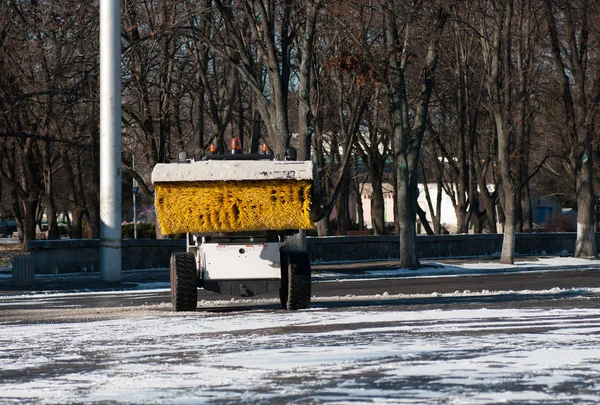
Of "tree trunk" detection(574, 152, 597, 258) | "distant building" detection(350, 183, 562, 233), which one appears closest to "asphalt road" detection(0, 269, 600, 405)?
"tree trunk" detection(574, 152, 597, 258)

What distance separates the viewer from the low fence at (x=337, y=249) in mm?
33062

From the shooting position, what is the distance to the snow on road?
9711 millimetres

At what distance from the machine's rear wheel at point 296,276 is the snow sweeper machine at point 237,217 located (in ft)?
0.05

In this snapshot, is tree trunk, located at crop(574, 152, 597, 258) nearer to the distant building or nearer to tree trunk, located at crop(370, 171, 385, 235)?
tree trunk, located at crop(370, 171, 385, 235)

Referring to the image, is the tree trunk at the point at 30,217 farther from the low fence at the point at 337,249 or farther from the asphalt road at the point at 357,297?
the asphalt road at the point at 357,297

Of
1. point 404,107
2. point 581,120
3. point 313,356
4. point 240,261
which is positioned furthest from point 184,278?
point 581,120

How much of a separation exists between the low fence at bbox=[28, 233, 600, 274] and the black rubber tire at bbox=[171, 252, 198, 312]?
544 inches

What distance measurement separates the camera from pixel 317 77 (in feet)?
152

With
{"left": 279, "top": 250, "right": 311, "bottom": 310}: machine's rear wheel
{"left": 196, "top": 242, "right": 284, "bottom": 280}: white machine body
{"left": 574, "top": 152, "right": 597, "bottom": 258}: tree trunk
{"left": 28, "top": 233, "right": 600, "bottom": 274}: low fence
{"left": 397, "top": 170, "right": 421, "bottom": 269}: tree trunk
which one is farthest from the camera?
{"left": 574, "top": 152, "right": 597, "bottom": 258}: tree trunk

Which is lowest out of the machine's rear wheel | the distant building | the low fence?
the machine's rear wheel

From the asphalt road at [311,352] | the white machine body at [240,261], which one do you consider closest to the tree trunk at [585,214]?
the asphalt road at [311,352]

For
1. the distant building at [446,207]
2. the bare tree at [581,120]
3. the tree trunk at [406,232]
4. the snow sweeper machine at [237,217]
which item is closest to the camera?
the snow sweeper machine at [237,217]

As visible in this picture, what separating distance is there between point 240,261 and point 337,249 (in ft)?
78.4

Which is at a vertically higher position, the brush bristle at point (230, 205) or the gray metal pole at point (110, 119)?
the gray metal pole at point (110, 119)
